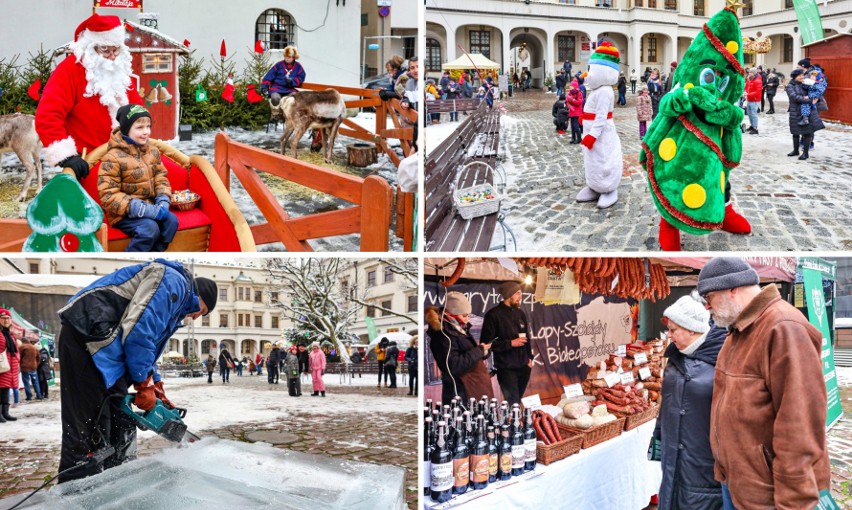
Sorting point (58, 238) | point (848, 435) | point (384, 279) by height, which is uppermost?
point (58, 238)

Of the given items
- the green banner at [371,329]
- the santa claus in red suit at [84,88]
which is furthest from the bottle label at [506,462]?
the santa claus in red suit at [84,88]

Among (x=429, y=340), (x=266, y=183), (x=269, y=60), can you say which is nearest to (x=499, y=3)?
(x=269, y=60)

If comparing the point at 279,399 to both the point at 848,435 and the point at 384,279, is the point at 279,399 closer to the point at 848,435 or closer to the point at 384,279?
the point at 384,279

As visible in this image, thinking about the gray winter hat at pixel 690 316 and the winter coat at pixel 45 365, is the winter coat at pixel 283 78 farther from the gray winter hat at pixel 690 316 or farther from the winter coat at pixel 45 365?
the gray winter hat at pixel 690 316

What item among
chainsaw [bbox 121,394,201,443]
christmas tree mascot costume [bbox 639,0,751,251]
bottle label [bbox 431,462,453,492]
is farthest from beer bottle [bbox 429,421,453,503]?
christmas tree mascot costume [bbox 639,0,751,251]

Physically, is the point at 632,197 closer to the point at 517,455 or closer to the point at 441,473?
the point at 517,455

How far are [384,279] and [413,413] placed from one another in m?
0.66

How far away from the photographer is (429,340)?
315 centimetres

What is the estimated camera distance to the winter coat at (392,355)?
3277 mm

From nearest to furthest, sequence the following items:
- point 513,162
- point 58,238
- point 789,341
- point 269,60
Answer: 1. point 789,341
2. point 58,238
3. point 269,60
4. point 513,162

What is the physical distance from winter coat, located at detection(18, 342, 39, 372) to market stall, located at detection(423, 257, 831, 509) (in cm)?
172

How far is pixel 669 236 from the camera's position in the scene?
10.6 feet

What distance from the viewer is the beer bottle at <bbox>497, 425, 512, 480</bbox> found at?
9.99 ft

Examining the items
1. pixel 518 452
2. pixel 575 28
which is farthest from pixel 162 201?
pixel 575 28
